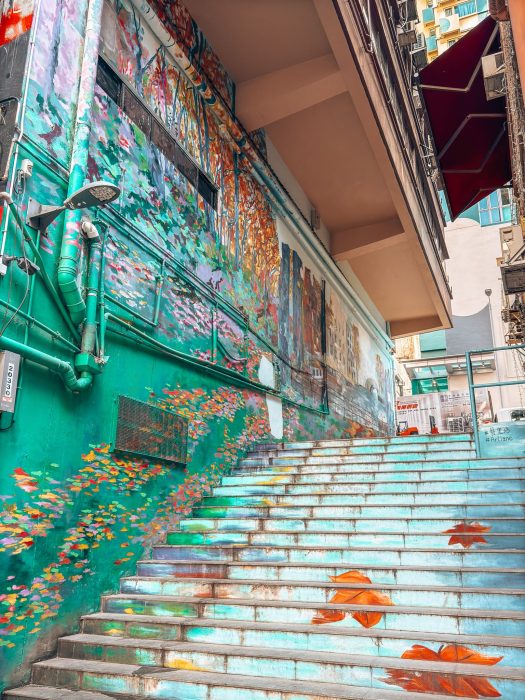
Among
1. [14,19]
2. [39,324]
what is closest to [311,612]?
[39,324]

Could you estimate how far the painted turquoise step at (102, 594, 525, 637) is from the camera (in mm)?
3459

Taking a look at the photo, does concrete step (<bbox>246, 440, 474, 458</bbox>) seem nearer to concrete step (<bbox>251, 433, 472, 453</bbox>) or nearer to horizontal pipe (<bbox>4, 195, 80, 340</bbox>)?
concrete step (<bbox>251, 433, 472, 453</bbox>)

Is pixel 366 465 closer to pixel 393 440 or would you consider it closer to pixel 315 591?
pixel 393 440

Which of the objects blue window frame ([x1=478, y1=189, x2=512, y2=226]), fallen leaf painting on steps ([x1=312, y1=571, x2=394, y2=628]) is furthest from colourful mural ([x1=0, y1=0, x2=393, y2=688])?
blue window frame ([x1=478, y1=189, x2=512, y2=226])

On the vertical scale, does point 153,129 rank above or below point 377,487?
above

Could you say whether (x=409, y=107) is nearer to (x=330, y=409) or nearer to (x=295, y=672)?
(x=330, y=409)

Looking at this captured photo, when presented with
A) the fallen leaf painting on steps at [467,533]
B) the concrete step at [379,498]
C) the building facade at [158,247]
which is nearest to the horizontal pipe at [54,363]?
the building facade at [158,247]

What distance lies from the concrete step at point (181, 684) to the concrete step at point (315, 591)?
2.77 ft

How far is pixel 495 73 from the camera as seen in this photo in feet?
25.1

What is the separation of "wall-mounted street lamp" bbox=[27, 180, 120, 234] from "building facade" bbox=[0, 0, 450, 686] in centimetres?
2

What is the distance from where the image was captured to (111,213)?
5.43 metres

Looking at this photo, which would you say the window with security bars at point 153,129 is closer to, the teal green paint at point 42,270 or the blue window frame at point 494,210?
the teal green paint at point 42,270

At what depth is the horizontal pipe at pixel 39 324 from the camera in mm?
4004

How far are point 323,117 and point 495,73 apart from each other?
312 centimetres
